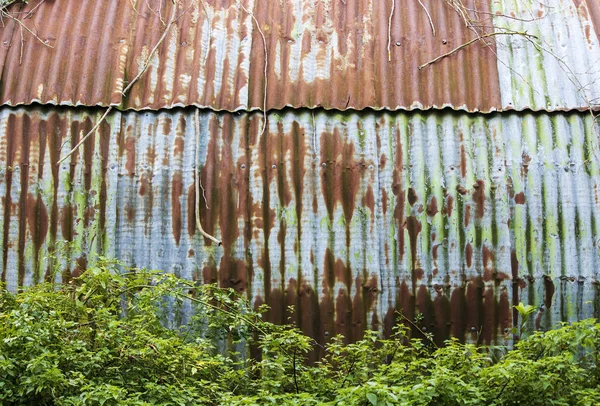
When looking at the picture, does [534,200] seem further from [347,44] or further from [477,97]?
[347,44]

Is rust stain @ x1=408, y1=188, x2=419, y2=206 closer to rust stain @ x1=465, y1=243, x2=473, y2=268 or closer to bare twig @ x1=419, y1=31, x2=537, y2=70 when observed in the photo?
rust stain @ x1=465, y1=243, x2=473, y2=268

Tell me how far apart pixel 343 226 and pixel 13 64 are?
3.59 metres

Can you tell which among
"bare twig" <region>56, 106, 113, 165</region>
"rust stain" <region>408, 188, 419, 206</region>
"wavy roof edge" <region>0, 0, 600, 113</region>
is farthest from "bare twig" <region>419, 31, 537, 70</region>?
"bare twig" <region>56, 106, 113, 165</region>

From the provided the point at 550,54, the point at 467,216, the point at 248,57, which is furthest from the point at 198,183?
the point at 550,54

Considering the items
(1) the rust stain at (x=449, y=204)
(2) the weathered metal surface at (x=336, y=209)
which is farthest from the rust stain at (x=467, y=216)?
(1) the rust stain at (x=449, y=204)

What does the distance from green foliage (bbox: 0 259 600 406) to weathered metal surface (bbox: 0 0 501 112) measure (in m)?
1.95

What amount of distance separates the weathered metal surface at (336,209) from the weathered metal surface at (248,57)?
0.20 metres

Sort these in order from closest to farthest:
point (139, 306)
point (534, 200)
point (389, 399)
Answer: point (389, 399) → point (139, 306) → point (534, 200)

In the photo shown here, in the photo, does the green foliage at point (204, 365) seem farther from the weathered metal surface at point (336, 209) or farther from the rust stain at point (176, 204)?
the rust stain at point (176, 204)

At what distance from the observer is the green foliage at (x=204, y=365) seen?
4242 millimetres

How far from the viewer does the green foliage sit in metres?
4.24

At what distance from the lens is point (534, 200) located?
6145 mm

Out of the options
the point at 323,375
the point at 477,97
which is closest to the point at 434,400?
the point at 323,375

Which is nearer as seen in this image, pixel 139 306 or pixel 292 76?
pixel 139 306
